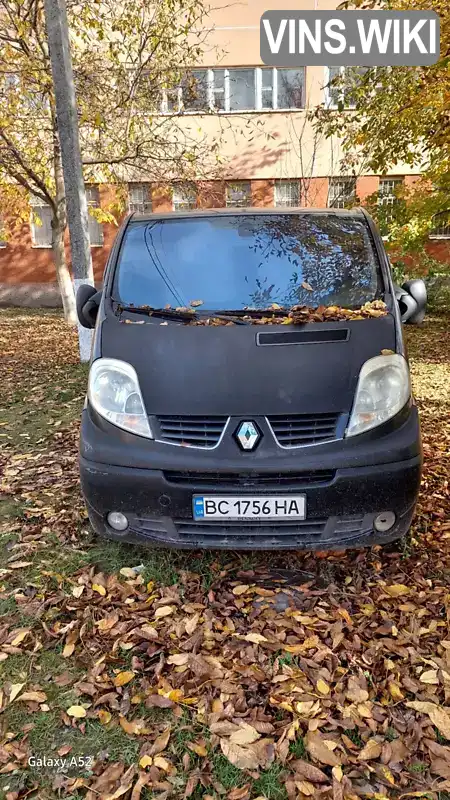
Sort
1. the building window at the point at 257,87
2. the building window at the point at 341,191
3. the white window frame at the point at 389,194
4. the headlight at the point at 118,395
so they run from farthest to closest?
the building window at the point at 257,87, the building window at the point at 341,191, the white window frame at the point at 389,194, the headlight at the point at 118,395

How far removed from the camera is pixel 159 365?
2.71 m

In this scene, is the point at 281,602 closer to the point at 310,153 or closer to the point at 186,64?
the point at 186,64

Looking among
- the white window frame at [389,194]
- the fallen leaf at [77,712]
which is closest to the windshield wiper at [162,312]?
the fallen leaf at [77,712]

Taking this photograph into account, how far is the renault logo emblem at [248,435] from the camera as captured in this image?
2.55 metres

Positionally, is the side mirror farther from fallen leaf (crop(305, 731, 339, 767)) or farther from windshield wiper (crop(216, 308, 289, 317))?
fallen leaf (crop(305, 731, 339, 767))

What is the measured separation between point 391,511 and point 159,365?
4.25 ft

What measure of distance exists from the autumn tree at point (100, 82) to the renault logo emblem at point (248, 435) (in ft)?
26.1

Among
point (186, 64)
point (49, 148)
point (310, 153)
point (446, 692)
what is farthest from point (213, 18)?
point (446, 692)

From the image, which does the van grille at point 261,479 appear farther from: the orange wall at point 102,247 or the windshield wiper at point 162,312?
the orange wall at point 102,247

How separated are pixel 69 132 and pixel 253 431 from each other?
5822 millimetres

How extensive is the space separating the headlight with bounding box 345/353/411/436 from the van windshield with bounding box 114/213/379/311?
0.51 metres

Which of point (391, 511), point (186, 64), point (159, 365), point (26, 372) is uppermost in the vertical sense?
point (186, 64)

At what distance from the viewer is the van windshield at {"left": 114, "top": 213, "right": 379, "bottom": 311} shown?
3.17 m

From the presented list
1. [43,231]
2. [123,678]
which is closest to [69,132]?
[123,678]
